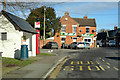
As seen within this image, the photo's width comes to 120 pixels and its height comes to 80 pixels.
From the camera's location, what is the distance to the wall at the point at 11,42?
15.0 m

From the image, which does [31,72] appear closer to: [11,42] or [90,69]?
[90,69]

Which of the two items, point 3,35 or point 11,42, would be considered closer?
point 11,42

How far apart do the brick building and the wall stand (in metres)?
25.8

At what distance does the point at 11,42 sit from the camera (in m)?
15.1

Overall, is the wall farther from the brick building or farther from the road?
the brick building

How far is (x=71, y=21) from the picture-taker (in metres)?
41.6

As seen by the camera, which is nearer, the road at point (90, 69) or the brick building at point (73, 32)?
the road at point (90, 69)

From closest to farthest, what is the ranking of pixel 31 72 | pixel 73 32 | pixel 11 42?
pixel 31 72 < pixel 11 42 < pixel 73 32

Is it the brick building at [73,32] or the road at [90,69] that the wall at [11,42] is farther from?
the brick building at [73,32]

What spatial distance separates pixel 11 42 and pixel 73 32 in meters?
27.7

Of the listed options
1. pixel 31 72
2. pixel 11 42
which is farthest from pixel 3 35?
pixel 31 72

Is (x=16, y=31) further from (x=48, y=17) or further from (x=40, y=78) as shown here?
(x=48, y=17)

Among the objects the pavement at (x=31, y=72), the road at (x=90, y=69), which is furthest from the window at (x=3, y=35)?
the road at (x=90, y=69)

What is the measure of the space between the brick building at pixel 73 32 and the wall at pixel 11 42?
25.8 m
